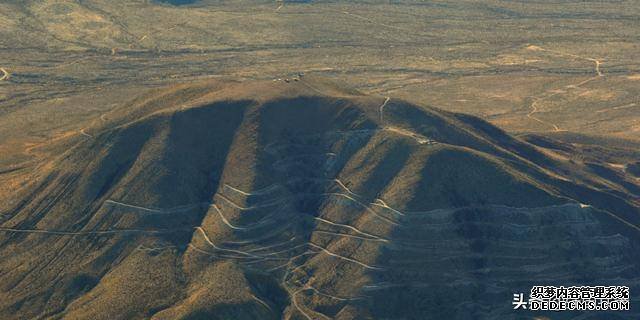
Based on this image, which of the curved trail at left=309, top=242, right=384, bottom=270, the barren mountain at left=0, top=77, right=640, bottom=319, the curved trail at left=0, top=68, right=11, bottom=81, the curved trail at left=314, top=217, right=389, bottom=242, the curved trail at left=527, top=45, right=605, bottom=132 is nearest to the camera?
the barren mountain at left=0, top=77, right=640, bottom=319

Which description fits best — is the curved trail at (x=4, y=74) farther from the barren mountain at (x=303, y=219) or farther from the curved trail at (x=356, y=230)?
the curved trail at (x=356, y=230)

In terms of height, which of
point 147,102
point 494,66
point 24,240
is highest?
point 147,102

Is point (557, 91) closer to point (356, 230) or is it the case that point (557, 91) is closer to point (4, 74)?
point (356, 230)

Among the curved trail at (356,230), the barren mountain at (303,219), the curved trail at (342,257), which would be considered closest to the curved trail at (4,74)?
the barren mountain at (303,219)

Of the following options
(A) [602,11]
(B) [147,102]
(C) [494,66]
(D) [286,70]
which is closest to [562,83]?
(C) [494,66]

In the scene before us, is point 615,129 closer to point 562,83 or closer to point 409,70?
point 562,83

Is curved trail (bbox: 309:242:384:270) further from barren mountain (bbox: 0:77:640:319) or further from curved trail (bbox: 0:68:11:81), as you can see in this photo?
curved trail (bbox: 0:68:11:81)

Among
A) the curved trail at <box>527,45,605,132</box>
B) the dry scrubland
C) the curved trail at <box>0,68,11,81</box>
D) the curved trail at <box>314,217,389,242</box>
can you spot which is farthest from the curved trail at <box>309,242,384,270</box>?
the curved trail at <box>0,68,11,81</box>

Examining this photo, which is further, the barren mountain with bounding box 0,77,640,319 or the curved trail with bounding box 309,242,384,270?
the curved trail with bounding box 309,242,384,270
